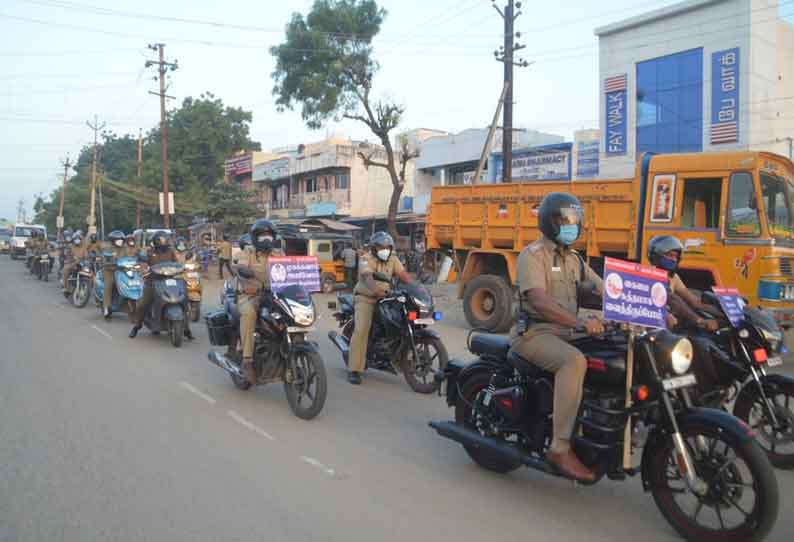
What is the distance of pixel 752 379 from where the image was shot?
4.40 metres

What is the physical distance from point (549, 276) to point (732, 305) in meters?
1.69

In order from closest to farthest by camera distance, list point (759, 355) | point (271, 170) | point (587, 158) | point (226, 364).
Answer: point (759, 355)
point (226, 364)
point (587, 158)
point (271, 170)

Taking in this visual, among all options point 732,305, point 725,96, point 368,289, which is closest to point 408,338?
point 368,289

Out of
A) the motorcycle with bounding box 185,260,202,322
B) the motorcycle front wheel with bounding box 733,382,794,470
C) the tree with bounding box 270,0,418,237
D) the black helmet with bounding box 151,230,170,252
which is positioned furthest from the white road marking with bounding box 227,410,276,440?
the tree with bounding box 270,0,418,237

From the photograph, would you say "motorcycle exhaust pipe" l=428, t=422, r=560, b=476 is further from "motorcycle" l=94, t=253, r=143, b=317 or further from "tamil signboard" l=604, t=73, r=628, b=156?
"tamil signboard" l=604, t=73, r=628, b=156

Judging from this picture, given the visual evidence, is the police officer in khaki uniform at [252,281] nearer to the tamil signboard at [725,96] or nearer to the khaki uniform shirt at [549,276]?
the khaki uniform shirt at [549,276]

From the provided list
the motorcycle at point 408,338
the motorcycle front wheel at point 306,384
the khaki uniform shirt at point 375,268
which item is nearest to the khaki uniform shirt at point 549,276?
the motorcycle front wheel at point 306,384

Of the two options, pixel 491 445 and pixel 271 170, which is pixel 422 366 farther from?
pixel 271 170

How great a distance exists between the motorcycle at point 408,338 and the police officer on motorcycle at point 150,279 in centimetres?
414

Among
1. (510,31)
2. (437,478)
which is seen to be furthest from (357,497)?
(510,31)

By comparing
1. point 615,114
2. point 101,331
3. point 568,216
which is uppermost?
point 615,114

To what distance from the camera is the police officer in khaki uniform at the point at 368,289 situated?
275 inches

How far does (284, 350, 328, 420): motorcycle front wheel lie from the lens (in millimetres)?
5578

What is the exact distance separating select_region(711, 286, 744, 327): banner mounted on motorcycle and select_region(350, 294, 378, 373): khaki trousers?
11.6 ft
